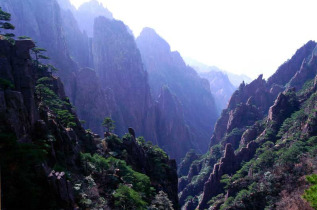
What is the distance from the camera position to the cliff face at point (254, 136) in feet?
172

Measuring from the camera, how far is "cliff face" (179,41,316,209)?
52531mm

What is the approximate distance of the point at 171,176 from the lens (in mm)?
51156

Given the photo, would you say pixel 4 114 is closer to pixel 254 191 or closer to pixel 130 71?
pixel 254 191

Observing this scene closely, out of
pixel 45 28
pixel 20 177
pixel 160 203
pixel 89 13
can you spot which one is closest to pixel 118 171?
pixel 160 203

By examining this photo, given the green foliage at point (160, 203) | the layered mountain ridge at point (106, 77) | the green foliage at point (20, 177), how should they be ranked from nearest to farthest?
the green foliage at point (20, 177) → the green foliage at point (160, 203) → the layered mountain ridge at point (106, 77)

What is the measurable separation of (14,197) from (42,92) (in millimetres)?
19864

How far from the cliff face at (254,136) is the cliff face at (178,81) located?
186ft

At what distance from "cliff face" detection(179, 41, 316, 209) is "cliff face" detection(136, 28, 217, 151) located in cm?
5683

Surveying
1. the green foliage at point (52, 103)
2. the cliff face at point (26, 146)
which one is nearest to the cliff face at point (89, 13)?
the green foliage at point (52, 103)

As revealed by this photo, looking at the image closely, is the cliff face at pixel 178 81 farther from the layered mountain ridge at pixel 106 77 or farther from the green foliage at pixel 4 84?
the green foliage at pixel 4 84

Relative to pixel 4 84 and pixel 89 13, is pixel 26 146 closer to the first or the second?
pixel 4 84

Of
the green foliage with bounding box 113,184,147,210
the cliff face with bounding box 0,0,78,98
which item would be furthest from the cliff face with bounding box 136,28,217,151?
the green foliage with bounding box 113,184,147,210

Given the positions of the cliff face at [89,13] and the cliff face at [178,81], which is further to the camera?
the cliff face at [89,13]

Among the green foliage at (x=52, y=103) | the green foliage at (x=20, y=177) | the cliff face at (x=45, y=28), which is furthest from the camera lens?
the cliff face at (x=45, y=28)
